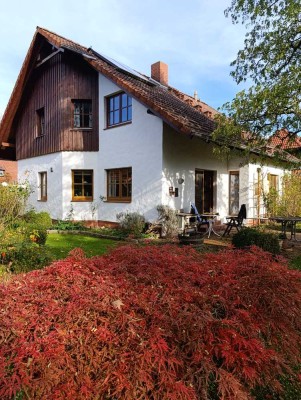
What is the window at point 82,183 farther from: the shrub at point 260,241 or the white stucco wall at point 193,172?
the shrub at point 260,241

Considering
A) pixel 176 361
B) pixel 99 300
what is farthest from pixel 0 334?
pixel 176 361

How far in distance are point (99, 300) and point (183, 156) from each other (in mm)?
9588

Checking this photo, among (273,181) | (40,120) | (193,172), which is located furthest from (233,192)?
(40,120)

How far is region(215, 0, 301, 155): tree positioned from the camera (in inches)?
332

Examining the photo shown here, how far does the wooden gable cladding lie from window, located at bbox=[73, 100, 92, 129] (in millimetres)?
205

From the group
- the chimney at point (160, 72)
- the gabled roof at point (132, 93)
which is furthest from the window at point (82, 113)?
the chimney at point (160, 72)

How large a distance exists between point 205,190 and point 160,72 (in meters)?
9.06

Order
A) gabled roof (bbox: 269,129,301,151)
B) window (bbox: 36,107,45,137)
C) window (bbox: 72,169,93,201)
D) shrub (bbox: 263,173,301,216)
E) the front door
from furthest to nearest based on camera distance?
1. window (bbox: 36,107,45,137)
2. shrub (bbox: 263,173,301,216)
3. window (bbox: 72,169,93,201)
4. the front door
5. gabled roof (bbox: 269,129,301,151)

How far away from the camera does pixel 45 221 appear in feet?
37.9

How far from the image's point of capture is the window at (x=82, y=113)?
45.1 feet

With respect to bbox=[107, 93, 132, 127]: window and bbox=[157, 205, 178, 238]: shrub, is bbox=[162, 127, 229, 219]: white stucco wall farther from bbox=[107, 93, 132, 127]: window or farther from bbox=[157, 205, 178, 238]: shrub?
bbox=[107, 93, 132, 127]: window

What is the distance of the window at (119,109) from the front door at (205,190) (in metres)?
3.69

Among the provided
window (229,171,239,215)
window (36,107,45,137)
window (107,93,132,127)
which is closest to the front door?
window (229,171,239,215)

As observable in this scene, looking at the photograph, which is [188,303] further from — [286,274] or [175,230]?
[175,230]
